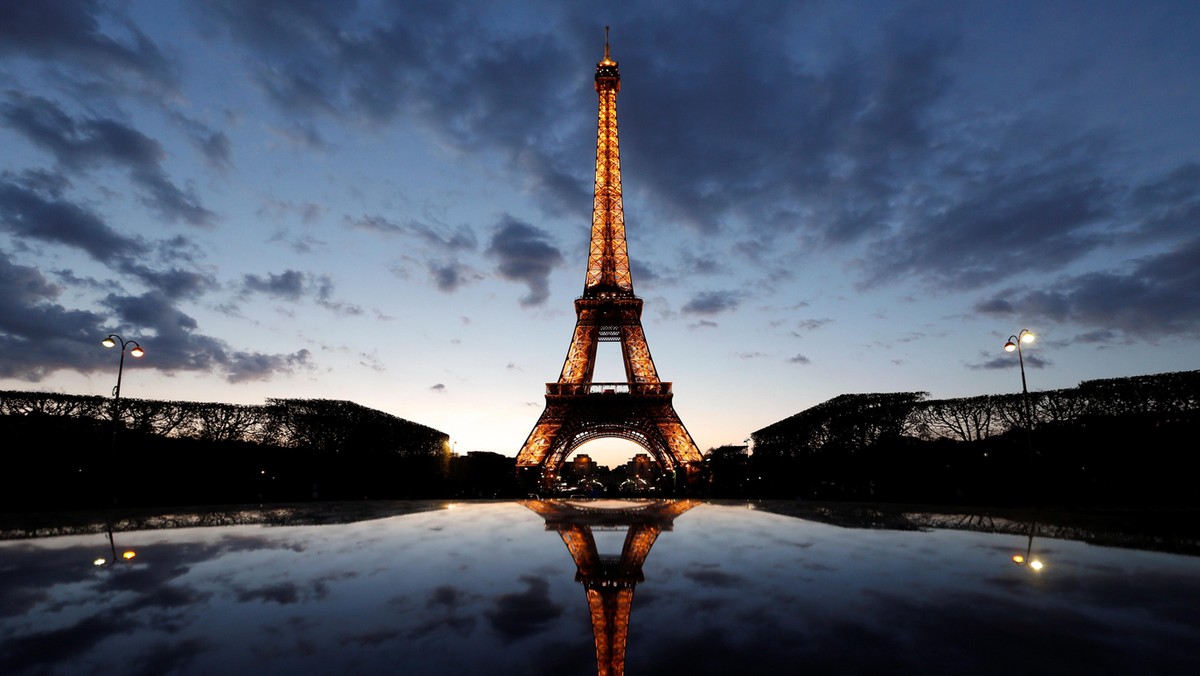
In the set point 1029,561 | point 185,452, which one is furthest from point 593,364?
point 1029,561

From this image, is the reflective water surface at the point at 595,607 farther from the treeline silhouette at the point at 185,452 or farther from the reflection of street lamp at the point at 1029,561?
the treeline silhouette at the point at 185,452

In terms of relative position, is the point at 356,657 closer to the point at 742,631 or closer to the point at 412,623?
the point at 412,623

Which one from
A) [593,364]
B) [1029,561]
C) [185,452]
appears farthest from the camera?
[593,364]

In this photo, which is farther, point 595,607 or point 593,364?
point 593,364

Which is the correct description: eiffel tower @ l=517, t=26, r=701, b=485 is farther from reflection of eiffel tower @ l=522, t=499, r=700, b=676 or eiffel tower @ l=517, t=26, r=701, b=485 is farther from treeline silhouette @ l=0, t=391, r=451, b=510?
reflection of eiffel tower @ l=522, t=499, r=700, b=676

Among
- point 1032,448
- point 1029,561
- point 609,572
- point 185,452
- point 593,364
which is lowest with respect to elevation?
point 1029,561

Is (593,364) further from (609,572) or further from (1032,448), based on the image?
(609,572)

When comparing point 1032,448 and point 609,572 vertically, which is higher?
point 1032,448

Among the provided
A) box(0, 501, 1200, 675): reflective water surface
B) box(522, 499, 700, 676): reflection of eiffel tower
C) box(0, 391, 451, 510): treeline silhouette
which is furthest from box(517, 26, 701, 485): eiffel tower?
box(0, 501, 1200, 675): reflective water surface
